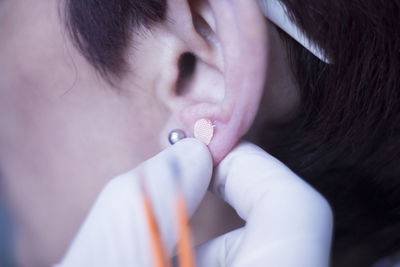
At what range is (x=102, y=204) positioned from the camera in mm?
534

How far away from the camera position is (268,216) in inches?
20.1

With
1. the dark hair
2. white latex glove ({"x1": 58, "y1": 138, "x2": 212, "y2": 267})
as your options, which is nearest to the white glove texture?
white latex glove ({"x1": 58, "y1": 138, "x2": 212, "y2": 267})

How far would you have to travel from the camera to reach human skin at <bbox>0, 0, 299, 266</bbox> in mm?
556

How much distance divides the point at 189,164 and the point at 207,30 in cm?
18

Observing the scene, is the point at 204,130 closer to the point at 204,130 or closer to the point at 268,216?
the point at 204,130

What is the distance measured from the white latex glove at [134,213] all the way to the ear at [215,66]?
0.06 meters

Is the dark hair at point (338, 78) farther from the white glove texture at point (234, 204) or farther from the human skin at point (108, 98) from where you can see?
the white glove texture at point (234, 204)

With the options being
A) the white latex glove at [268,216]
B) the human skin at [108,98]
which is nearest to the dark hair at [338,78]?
the human skin at [108,98]

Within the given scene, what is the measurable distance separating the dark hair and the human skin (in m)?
0.02

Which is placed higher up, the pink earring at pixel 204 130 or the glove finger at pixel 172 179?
the pink earring at pixel 204 130

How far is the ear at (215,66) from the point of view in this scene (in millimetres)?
538

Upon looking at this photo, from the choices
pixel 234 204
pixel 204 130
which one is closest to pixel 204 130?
pixel 204 130

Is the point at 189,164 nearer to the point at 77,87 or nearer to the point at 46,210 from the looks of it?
the point at 77,87

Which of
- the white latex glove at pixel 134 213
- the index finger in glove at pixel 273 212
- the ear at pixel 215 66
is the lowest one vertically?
the white latex glove at pixel 134 213
